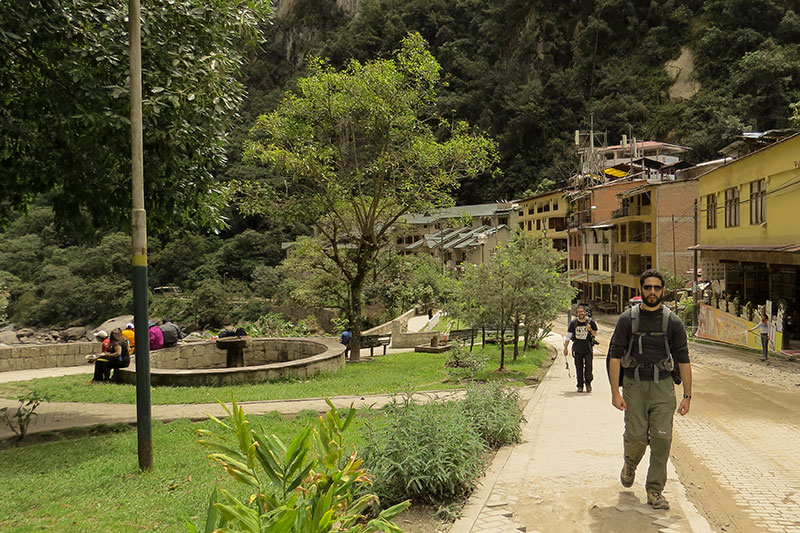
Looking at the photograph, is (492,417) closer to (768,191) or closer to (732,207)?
(768,191)

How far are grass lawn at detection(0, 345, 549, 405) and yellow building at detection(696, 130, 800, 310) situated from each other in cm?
1083

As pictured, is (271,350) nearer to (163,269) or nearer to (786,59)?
(163,269)

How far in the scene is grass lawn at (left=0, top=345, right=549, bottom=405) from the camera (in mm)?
11133

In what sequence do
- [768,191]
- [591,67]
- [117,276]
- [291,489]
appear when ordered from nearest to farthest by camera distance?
[291,489]
[768,191]
[117,276]
[591,67]

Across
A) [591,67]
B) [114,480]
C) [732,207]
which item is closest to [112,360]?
[114,480]

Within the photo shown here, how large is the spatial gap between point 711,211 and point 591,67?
48727 mm

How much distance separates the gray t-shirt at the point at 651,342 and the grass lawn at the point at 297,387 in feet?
15.2

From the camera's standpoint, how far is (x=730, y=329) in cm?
2242

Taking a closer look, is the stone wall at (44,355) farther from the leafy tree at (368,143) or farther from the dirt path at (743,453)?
the dirt path at (743,453)

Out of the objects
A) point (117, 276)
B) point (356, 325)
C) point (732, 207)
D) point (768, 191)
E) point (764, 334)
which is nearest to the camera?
point (764, 334)

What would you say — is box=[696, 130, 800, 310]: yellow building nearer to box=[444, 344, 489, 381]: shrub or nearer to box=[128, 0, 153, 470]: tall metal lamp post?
box=[444, 344, 489, 381]: shrub

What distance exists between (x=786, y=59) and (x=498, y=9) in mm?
38864

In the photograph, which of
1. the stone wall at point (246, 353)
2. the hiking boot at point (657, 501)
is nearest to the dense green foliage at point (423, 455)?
the hiking boot at point (657, 501)

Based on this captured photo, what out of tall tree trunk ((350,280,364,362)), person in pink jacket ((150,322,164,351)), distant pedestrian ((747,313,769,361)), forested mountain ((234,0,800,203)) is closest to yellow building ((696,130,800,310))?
distant pedestrian ((747,313,769,361))
